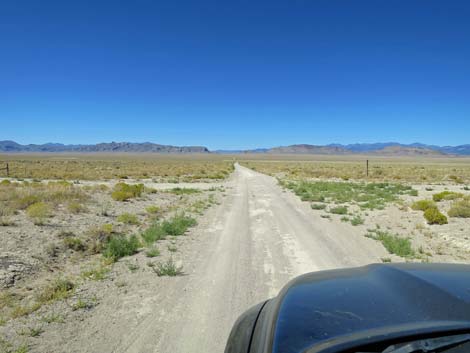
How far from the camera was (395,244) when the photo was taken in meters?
7.67

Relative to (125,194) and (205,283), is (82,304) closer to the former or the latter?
(205,283)

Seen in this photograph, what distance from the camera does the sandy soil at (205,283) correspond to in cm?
361

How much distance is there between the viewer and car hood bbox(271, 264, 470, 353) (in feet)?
5.19

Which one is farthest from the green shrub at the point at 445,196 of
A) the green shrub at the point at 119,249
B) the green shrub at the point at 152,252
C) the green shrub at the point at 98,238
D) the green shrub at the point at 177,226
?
the green shrub at the point at 98,238

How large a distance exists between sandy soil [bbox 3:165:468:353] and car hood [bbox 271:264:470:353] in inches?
71.1

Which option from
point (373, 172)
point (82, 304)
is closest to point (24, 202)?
point (82, 304)

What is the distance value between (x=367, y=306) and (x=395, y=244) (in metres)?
6.72

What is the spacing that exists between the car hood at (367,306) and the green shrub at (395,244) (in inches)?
198

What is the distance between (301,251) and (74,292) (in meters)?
4.93

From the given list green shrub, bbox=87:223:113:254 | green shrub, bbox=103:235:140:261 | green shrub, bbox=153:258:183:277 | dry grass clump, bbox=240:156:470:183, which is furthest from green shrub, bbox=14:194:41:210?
Result: dry grass clump, bbox=240:156:470:183

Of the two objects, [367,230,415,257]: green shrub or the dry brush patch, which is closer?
the dry brush patch

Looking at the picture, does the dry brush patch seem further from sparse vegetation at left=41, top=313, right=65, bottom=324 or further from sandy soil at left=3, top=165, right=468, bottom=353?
sandy soil at left=3, top=165, right=468, bottom=353

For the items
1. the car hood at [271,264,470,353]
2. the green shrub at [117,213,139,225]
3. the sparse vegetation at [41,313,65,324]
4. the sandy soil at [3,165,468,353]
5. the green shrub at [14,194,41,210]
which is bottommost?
the sandy soil at [3,165,468,353]

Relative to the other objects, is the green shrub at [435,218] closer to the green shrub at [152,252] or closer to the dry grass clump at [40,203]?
the green shrub at [152,252]
